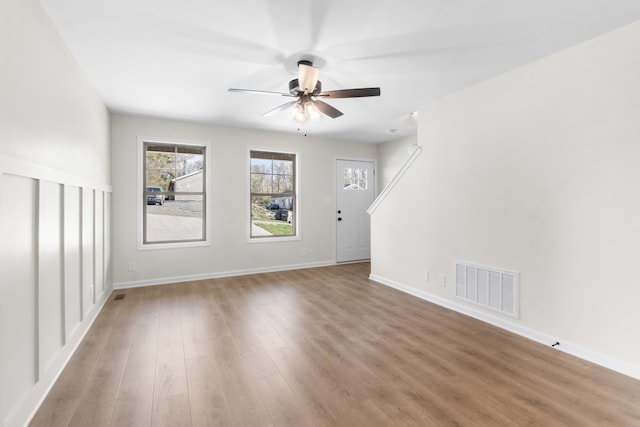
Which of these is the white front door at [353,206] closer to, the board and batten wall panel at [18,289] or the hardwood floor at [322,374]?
the hardwood floor at [322,374]

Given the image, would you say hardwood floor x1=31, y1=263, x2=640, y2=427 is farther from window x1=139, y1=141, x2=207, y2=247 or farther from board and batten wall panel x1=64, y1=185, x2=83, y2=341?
window x1=139, y1=141, x2=207, y2=247

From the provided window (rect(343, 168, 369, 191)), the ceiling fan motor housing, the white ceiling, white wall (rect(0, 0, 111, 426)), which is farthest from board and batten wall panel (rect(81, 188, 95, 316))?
window (rect(343, 168, 369, 191))

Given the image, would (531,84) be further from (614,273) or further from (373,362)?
(373,362)

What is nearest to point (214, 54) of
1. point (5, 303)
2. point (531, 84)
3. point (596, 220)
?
point (5, 303)

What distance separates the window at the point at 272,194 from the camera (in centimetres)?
A: 528

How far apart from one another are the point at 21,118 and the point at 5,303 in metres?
1.00

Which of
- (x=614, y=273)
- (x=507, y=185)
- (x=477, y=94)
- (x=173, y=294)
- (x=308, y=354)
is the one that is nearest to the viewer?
(x=614, y=273)

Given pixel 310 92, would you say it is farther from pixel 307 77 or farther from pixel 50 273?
pixel 50 273

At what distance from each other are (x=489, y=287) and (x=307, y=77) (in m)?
2.72

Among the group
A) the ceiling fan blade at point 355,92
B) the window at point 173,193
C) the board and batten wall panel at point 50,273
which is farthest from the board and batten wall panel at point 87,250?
the ceiling fan blade at point 355,92

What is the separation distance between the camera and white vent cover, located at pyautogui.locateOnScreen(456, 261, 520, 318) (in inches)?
110

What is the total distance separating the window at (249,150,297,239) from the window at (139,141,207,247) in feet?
2.80

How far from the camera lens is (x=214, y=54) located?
2566 mm

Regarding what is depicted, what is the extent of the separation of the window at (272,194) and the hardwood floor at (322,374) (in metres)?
2.22
